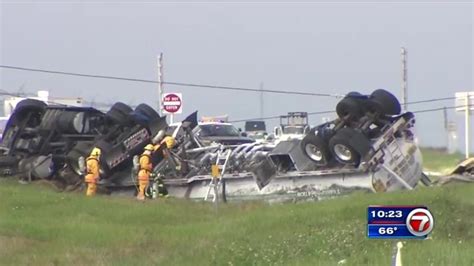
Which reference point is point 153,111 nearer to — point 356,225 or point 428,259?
point 356,225

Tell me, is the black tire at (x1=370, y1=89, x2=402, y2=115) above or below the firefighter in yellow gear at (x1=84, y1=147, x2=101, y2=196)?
above

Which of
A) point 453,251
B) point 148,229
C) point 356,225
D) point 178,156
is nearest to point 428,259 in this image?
point 453,251

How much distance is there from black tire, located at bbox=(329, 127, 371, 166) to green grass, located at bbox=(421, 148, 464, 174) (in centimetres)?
1864

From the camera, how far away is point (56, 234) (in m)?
15.5

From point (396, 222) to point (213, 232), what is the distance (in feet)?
23.9

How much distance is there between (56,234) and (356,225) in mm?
5171

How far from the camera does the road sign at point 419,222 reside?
8625 mm

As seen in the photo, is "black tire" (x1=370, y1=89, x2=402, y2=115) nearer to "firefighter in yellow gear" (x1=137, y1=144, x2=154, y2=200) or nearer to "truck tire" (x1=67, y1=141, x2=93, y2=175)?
"firefighter in yellow gear" (x1=137, y1=144, x2=154, y2=200)

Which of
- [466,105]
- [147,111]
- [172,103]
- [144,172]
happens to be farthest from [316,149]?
[466,105]

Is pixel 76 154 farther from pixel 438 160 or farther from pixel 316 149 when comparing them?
pixel 438 160

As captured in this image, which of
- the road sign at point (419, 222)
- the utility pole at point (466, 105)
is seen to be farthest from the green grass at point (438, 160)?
the road sign at point (419, 222)

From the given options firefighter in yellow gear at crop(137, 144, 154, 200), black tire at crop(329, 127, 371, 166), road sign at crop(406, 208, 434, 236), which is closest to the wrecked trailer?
firefighter in yellow gear at crop(137, 144, 154, 200)

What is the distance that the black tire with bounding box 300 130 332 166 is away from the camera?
70.3ft

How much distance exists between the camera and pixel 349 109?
21.6 meters
